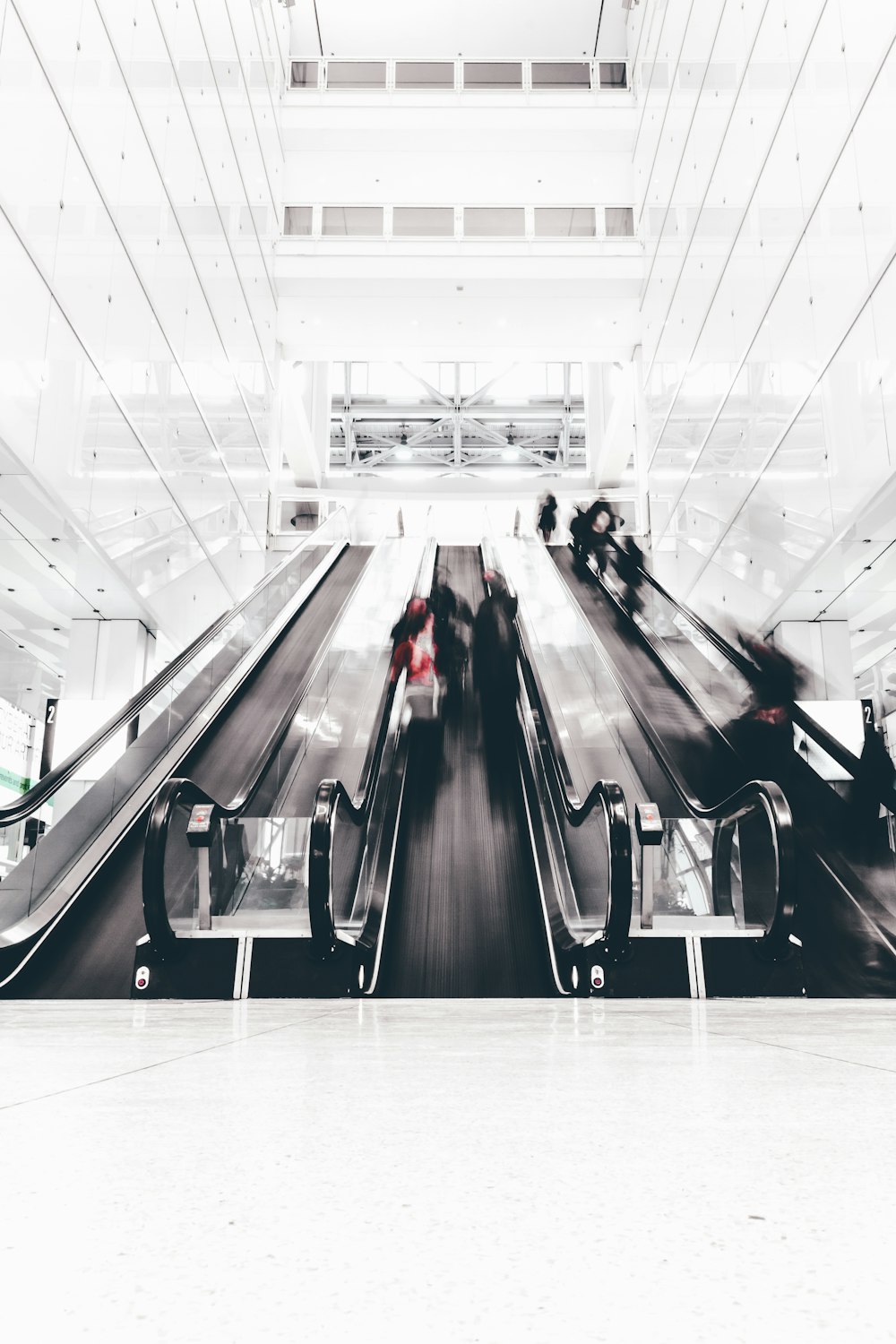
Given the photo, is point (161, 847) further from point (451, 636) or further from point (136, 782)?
point (451, 636)

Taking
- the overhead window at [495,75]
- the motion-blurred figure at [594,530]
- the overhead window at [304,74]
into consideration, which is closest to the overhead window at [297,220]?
the overhead window at [304,74]

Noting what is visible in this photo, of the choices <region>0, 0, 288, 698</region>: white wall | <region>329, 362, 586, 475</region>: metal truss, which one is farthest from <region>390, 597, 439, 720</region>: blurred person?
<region>329, 362, 586, 475</region>: metal truss

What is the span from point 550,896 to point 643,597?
305 inches

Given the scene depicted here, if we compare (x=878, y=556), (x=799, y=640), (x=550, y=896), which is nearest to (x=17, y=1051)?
(x=550, y=896)

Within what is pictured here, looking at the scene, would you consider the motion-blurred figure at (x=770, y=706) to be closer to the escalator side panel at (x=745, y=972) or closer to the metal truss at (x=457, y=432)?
the escalator side panel at (x=745, y=972)

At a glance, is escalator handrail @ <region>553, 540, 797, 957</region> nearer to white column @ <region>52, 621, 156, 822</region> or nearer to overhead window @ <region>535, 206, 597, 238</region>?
white column @ <region>52, 621, 156, 822</region>

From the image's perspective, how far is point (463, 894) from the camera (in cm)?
733

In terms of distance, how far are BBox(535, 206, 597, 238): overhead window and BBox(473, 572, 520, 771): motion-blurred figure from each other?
710 cm

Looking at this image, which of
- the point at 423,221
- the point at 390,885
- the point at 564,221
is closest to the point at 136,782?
the point at 390,885

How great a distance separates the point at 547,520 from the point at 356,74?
9282 millimetres

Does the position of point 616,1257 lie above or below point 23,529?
below

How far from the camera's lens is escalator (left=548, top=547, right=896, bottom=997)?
634 cm

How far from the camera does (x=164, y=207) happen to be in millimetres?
13656

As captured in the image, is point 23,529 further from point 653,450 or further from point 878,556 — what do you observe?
point 653,450
